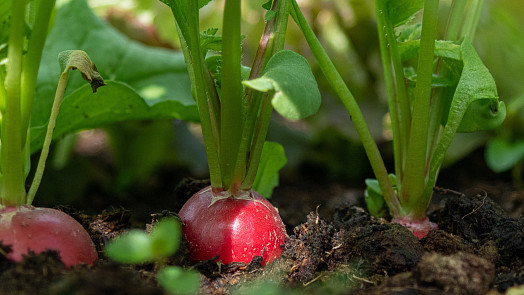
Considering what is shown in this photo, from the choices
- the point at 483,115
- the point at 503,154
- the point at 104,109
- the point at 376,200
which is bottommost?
the point at 503,154

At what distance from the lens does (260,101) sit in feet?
3.01

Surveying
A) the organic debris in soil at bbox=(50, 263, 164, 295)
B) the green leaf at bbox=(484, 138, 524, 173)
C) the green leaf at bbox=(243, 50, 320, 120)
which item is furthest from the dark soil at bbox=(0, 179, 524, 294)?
the green leaf at bbox=(484, 138, 524, 173)

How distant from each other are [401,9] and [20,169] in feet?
2.43

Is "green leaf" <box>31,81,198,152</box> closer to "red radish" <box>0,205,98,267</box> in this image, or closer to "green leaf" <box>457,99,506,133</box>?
"red radish" <box>0,205,98,267</box>

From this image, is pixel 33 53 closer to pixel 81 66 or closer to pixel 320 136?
pixel 81 66

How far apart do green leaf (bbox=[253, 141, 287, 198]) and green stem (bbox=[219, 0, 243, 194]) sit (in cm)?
25

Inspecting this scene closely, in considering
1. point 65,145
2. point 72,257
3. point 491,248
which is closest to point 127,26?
point 65,145

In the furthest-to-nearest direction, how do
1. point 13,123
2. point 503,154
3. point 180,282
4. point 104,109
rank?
point 503,154, point 104,109, point 13,123, point 180,282

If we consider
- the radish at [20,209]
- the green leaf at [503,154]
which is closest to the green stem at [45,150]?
the radish at [20,209]

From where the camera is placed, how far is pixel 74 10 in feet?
4.83

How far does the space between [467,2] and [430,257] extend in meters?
0.72

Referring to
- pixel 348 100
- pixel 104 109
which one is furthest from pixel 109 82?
pixel 348 100

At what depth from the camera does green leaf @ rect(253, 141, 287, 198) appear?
3.79 feet

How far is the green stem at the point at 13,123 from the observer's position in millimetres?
745
